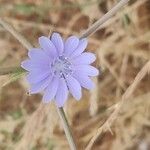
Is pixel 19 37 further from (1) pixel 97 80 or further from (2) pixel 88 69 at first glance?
(1) pixel 97 80

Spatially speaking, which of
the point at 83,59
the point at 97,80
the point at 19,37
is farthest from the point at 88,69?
the point at 97,80

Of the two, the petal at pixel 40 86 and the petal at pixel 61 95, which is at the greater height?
the petal at pixel 40 86

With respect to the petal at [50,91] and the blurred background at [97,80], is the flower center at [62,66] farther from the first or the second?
the blurred background at [97,80]

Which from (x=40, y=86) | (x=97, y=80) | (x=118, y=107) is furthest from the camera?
(x=97, y=80)

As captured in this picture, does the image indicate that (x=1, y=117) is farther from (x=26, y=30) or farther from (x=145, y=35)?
(x=145, y=35)

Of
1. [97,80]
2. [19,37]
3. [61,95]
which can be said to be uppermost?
[97,80]

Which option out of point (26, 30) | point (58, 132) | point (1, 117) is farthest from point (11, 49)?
point (58, 132)

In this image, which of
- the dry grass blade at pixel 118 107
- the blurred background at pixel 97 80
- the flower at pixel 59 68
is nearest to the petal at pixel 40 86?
the flower at pixel 59 68
